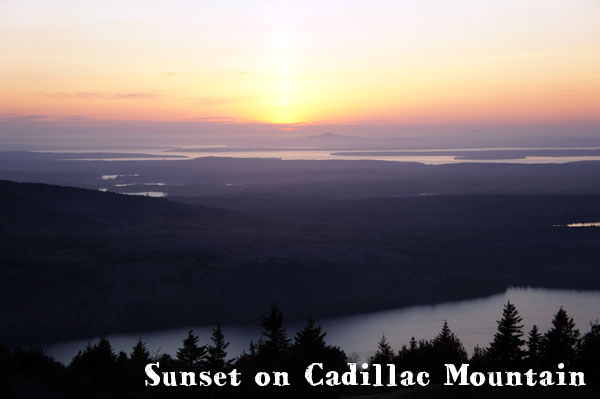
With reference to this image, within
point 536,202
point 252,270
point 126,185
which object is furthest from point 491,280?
point 126,185

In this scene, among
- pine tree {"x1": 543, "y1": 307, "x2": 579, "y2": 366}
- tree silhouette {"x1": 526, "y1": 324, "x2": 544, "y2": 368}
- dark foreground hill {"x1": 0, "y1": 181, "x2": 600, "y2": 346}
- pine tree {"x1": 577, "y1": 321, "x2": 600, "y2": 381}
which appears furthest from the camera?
dark foreground hill {"x1": 0, "y1": 181, "x2": 600, "y2": 346}

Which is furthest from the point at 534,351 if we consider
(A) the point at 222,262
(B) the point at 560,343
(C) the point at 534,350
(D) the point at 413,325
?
(A) the point at 222,262

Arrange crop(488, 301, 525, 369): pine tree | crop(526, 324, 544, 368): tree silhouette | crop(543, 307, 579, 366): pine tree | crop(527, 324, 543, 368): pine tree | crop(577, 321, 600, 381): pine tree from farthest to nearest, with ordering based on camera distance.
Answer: crop(527, 324, 543, 368): pine tree → crop(526, 324, 544, 368): tree silhouette → crop(488, 301, 525, 369): pine tree → crop(543, 307, 579, 366): pine tree → crop(577, 321, 600, 381): pine tree

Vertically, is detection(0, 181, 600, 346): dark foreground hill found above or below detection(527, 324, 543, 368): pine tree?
above

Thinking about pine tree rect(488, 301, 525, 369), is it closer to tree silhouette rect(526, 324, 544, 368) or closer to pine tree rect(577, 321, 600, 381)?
tree silhouette rect(526, 324, 544, 368)

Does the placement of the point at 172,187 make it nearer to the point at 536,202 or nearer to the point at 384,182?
the point at 384,182

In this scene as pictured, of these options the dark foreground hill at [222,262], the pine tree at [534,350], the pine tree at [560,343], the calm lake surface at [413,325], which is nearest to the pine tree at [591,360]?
the pine tree at [560,343]

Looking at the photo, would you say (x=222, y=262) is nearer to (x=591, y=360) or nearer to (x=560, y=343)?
(x=560, y=343)

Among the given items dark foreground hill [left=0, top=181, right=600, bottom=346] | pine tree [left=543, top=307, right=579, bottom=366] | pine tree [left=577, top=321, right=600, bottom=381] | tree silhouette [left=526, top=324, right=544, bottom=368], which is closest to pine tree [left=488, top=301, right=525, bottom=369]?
tree silhouette [left=526, top=324, right=544, bottom=368]
